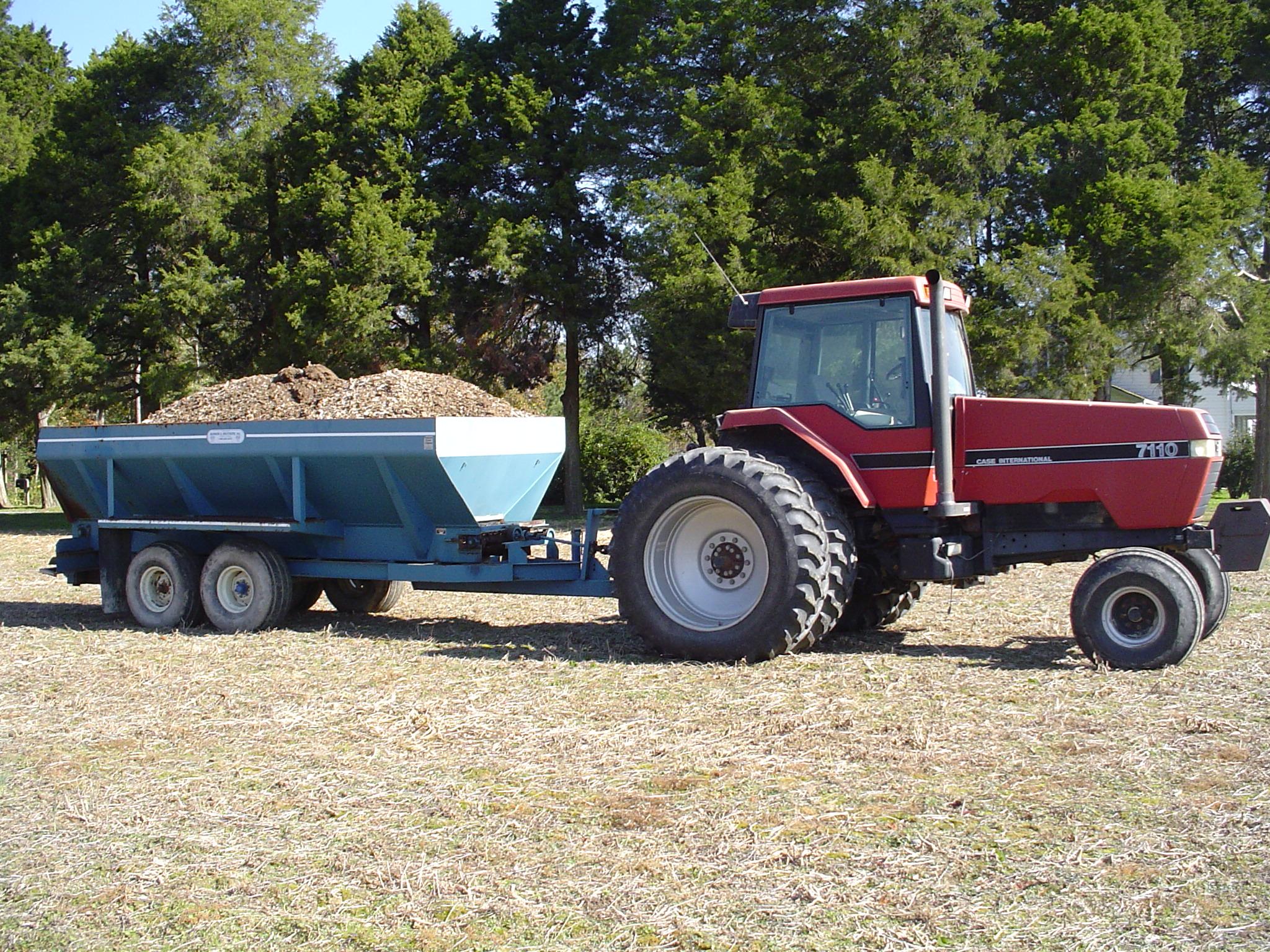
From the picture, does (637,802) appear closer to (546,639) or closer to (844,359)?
(844,359)

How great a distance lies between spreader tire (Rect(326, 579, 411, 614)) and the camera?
10961 millimetres

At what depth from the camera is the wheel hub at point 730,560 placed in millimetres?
8008

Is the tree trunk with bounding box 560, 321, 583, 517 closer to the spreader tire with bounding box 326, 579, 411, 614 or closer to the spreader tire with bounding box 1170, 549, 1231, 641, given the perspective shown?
the spreader tire with bounding box 326, 579, 411, 614

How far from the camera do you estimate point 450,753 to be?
19.0 ft

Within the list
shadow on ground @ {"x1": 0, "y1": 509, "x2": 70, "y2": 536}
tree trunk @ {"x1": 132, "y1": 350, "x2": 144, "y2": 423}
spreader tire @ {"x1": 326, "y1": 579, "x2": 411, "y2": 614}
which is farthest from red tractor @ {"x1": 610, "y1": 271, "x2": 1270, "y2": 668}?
tree trunk @ {"x1": 132, "y1": 350, "x2": 144, "y2": 423}

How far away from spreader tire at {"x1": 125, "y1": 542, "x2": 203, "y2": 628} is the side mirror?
5.25m

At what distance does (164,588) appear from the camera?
33.9 ft

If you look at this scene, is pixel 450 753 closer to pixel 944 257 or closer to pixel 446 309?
pixel 944 257

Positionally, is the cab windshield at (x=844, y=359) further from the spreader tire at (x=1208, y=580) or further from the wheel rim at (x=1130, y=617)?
the spreader tire at (x=1208, y=580)

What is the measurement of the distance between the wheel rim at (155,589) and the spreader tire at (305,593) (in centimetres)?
107

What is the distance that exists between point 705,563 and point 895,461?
149cm

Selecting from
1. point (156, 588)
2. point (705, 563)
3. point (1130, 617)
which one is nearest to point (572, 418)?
point (156, 588)

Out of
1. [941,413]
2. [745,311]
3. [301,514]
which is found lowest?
[301,514]

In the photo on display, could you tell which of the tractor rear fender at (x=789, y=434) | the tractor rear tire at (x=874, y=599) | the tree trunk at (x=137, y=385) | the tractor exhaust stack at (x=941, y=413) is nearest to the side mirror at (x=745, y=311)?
the tractor rear fender at (x=789, y=434)
